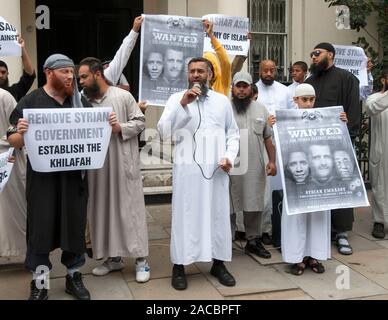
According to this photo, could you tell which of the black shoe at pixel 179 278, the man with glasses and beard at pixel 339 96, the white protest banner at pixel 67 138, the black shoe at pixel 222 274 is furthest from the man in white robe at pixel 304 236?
the white protest banner at pixel 67 138

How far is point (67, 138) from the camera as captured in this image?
151 inches

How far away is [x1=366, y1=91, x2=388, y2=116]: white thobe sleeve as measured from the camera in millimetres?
5656

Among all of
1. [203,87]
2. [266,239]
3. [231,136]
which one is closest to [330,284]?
[266,239]

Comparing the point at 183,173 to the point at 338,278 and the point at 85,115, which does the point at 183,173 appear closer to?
the point at 85,115

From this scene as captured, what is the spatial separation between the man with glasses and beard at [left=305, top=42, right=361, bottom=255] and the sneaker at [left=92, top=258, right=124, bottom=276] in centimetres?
Result: 233

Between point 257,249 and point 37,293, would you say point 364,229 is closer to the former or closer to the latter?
point 257,249

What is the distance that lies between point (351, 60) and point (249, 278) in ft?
12.0

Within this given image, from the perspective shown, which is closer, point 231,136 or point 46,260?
point 46,260

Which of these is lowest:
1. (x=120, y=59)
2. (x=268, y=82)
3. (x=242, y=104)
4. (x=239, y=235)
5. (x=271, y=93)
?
(x=239, y=235)

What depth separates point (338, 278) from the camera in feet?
15.1

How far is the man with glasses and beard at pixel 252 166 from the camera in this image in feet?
16.9

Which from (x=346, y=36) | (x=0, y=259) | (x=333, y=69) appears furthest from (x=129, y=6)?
(x=0, y=259)

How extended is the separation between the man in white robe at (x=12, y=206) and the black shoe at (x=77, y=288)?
0.83m

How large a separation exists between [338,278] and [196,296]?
1.34 metres
